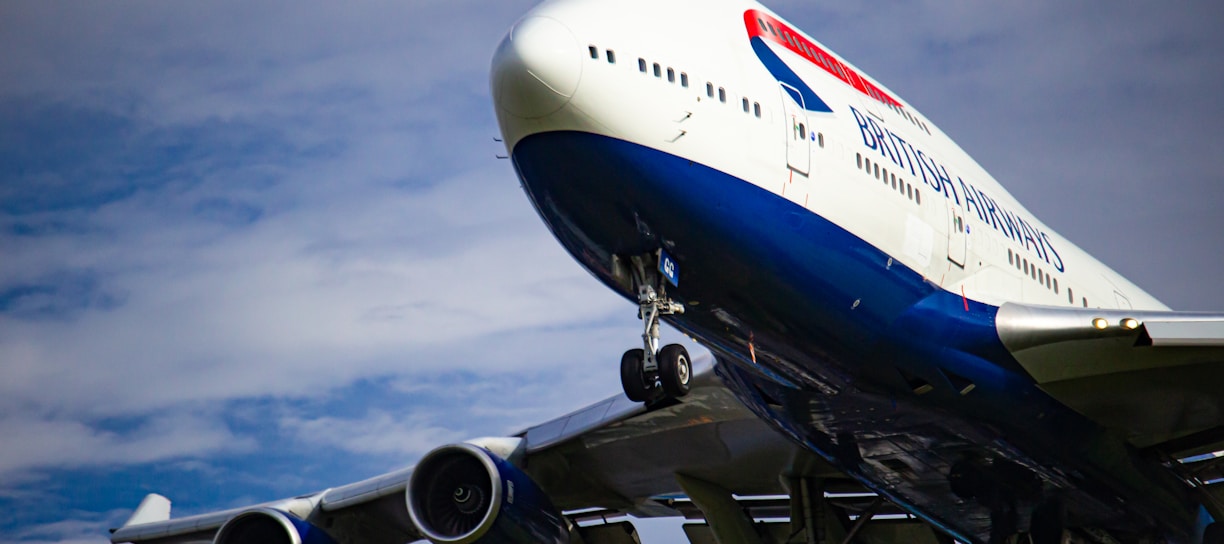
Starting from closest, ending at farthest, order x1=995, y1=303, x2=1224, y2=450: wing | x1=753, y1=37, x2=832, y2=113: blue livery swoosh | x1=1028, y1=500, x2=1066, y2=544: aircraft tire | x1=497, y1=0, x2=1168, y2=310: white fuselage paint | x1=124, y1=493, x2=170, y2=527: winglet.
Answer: x1=497, y1=0, x2=1168, y2=310: white fuselage paint, x1=753, y1=37, x2=832, y2=113: blue livery swoosh, x1=995, y1=303, x2=1224, y2=450: wing, x1=1028, y1=500, x2=1066, y2=544: aircraft tire, x1=124, y1=493, x2=170, y2=527: winglet

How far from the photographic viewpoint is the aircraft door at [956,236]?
16.4m

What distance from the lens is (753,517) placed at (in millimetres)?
23109

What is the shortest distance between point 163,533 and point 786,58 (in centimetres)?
1412

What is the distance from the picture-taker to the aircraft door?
1642cm

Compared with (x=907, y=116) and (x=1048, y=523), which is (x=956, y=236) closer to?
(x=907, y=116)

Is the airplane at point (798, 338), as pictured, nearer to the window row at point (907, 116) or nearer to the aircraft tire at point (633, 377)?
the aircraft tire at point (633, 377)

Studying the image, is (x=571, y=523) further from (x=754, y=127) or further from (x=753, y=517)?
(x=754, y=127)

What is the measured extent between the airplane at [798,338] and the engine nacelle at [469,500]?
0.04 m

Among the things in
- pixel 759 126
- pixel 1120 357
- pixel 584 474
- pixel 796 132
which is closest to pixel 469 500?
pixel 584 474

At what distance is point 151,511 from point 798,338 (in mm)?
13887

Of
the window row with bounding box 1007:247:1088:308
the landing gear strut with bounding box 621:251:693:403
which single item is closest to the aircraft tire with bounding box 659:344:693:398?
the landing gear strut with bounding box 621:251:693:403

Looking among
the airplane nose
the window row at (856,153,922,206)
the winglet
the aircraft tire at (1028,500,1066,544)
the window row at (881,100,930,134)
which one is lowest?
the aircraft tire at (1028,500,1066,544)

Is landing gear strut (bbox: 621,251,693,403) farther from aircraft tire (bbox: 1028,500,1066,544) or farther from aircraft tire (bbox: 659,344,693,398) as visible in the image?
aircraft tire (bbox: 1028,500,1066,544)

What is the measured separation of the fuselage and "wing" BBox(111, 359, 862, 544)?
259 centimetres
